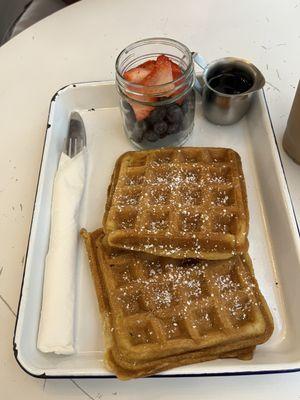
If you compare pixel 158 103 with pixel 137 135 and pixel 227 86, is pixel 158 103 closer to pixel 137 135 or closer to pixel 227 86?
pixel 137 135

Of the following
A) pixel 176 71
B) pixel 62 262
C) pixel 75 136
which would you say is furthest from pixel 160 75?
pixel 62 262

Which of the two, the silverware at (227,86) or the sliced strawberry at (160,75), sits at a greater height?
the sliced strawberry at (160,75)

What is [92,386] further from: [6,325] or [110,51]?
[110,51]

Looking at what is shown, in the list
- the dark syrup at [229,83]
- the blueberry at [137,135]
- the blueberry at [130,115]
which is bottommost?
the blueberry at [137,135]

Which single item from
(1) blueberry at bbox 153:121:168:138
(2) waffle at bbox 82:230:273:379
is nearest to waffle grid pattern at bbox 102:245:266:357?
(2) waffle at bbox 82:230:273:379

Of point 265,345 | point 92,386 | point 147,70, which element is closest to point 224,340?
point 265,345

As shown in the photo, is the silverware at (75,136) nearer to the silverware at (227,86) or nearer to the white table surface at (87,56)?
the white table surface at (87,56)

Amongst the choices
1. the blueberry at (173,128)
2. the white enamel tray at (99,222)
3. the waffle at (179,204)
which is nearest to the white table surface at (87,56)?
the white enamel tray at (99,222)
